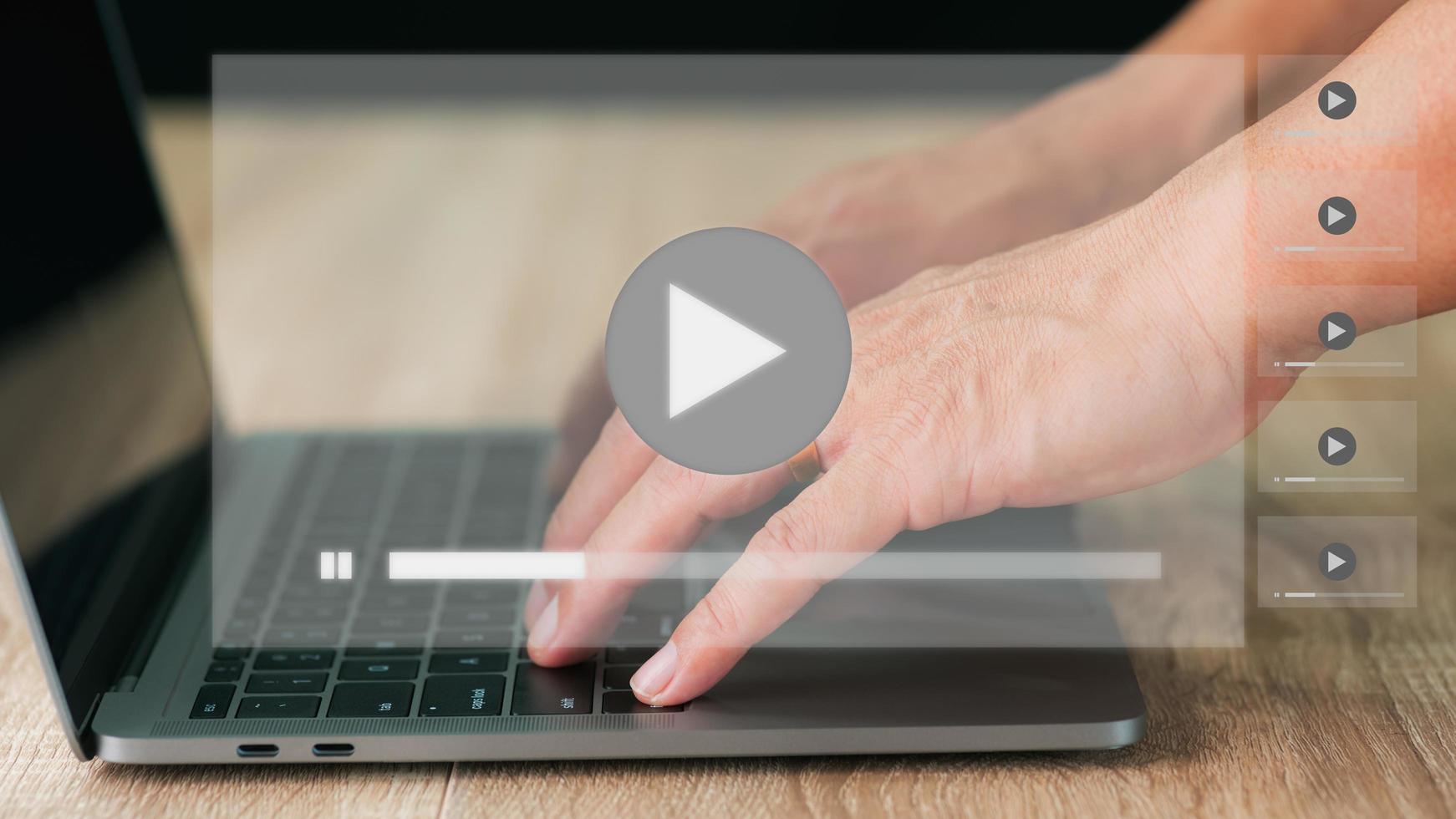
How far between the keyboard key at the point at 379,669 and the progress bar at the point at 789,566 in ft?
0.12

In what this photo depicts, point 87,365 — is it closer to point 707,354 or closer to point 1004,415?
point 707,354

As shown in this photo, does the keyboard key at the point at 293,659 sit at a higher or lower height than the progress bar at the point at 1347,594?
higher

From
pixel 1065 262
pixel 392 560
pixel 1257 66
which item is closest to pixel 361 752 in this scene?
Result: pixel 392 560

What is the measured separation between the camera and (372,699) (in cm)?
38

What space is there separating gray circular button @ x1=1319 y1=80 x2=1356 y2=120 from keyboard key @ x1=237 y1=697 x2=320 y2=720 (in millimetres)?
401

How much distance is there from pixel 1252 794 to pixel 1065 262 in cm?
19

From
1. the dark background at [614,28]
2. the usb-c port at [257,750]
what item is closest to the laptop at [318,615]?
the usb-c port at [257,750]

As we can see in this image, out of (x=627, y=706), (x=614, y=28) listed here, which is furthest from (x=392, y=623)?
(x=614, y=28)

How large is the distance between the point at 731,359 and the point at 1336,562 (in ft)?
0.77

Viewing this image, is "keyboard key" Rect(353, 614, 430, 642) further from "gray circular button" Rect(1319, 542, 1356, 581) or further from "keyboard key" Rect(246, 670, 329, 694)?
"gray circular button" Rect(1319, 542, 1356, 581)

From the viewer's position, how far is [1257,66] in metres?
0.40

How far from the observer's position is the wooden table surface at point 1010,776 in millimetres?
359

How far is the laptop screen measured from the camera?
39cm
